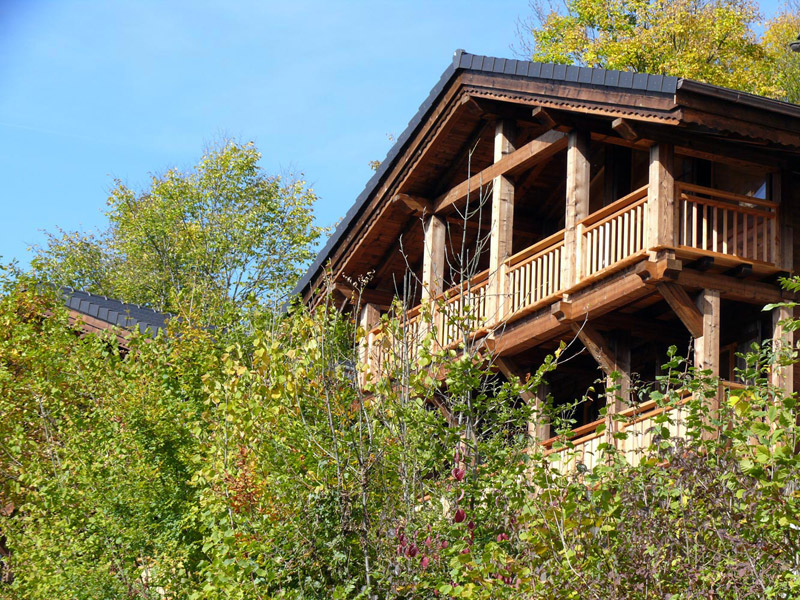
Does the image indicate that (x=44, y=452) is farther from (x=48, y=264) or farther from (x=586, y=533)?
(x=48, y=264)

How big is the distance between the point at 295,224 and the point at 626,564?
33.2 meters

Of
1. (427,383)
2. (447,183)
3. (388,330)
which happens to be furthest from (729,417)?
(447,183)

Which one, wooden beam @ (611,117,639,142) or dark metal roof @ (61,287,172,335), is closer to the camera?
wooden beam @ (611,117,639,142)

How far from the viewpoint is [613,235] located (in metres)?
14.5

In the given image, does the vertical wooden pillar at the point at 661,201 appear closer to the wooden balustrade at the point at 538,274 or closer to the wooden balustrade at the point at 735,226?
the wooden balustrade at the point at 735,226

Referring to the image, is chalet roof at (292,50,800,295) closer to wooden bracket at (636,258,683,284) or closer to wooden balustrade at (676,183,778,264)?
wooden balustrade at (676,183,778,264)

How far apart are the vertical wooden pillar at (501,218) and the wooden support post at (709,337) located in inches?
120

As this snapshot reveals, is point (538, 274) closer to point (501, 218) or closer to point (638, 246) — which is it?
point (501, 218)

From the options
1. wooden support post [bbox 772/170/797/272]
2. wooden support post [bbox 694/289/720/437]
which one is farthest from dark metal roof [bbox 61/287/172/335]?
wooden support post [bbox 772/170/797/272]

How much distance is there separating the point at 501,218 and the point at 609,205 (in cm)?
214

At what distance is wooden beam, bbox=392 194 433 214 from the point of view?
761 inches

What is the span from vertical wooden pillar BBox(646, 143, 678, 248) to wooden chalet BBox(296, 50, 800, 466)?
0.7 inches

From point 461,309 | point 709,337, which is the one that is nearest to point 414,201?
point 709,337

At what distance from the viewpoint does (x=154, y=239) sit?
39.5 meters
